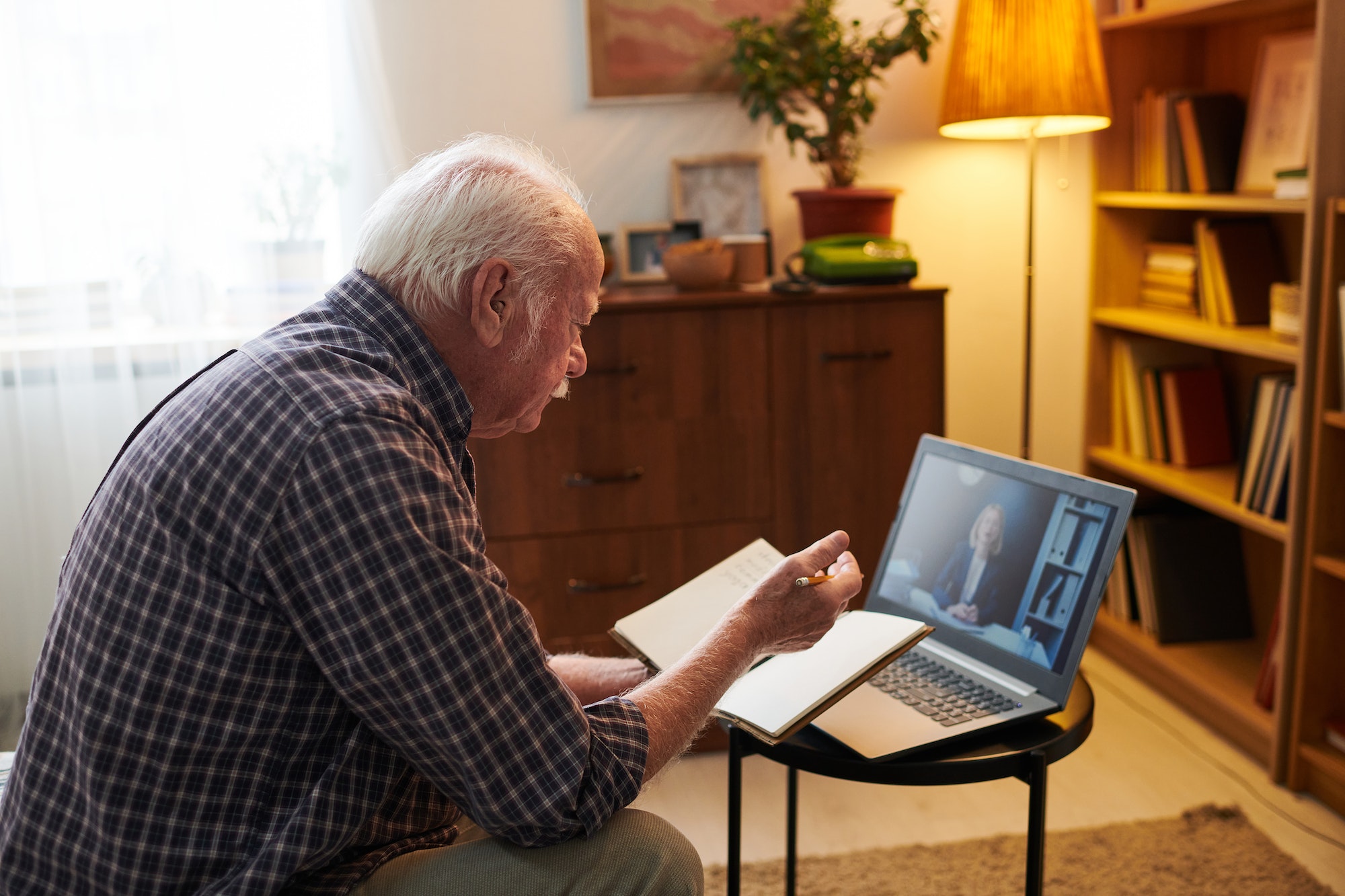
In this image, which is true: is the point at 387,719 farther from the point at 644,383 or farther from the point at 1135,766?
the point at 1135,766

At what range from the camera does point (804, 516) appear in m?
2.54

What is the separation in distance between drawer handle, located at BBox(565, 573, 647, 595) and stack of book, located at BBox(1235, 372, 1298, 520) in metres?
1.32

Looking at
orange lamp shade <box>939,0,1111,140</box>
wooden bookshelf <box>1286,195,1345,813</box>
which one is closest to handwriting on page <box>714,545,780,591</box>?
wooden bookshelf <box>1286,195,1345,813</box>

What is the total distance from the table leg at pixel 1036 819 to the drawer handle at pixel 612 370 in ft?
4.43

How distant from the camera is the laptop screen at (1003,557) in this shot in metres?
1.33

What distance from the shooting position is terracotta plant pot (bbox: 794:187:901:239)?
106 inches

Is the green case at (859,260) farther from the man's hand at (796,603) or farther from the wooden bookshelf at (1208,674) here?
the man's hand at (796,603)

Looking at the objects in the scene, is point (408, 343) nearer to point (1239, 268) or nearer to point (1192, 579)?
point (1239, 268)

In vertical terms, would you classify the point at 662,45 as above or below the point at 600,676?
above

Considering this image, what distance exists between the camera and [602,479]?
8.02 feet

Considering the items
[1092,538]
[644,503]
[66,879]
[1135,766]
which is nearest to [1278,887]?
[1135,766]

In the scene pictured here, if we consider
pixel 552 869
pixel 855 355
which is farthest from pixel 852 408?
pixel 552 869

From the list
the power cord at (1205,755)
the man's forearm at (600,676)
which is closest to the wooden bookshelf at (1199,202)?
the power cord at (1205,755)

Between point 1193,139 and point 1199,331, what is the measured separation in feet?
1.52
